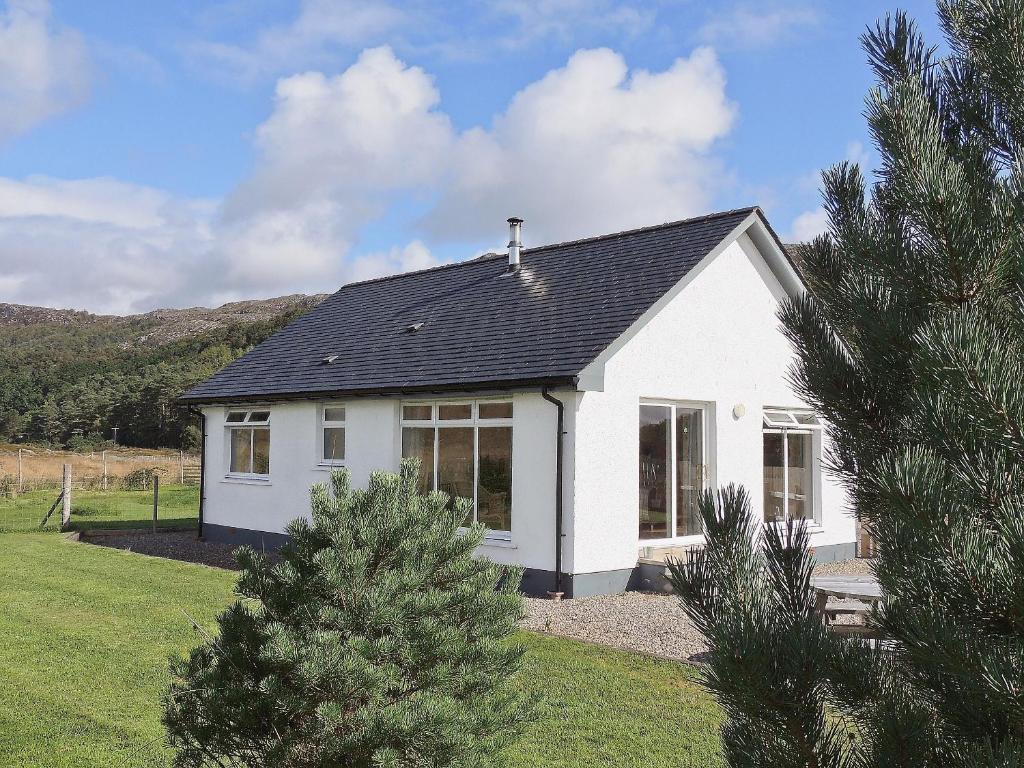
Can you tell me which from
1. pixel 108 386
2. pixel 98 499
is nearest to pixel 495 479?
pixel 98 499

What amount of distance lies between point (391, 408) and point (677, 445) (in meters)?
4.74

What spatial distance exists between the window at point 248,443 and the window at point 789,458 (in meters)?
9.54

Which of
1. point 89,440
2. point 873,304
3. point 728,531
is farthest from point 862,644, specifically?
point 89,440

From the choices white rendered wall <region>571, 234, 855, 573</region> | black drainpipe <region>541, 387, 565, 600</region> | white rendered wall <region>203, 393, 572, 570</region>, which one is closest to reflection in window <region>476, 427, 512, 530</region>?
white rendered wall <region>203, 393, 572, 570</region>

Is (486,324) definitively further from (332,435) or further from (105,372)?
(105,372)

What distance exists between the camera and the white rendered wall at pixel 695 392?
1153cm

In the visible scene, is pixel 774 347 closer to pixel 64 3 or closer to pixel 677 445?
pixel 677 445

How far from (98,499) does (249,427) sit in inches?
486

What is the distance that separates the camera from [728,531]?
2.02 metres

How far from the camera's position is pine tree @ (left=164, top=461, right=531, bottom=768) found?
11.8 feet

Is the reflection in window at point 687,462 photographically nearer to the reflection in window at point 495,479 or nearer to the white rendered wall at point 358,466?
the white rendered wall at point 358,466

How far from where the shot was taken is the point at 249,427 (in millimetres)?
17078

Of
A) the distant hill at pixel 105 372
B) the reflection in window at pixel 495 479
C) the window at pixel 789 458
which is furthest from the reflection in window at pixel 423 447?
the distant hill at pixel 105 372

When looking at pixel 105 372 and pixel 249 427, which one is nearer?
pixel 249 427
